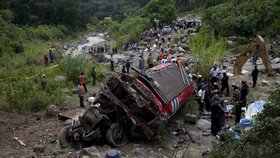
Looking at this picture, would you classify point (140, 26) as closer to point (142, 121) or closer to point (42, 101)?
point (42, 101)

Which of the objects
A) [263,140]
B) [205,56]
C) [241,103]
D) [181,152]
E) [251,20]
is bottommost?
[181,152]

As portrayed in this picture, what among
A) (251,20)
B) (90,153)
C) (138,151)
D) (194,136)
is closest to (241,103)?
(194,136)

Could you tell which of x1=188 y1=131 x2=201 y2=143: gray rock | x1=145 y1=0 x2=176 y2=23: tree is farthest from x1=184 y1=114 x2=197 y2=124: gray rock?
x1=145 y1=0 x2=176 y2=23: tree

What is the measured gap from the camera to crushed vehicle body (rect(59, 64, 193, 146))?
26.5 ft

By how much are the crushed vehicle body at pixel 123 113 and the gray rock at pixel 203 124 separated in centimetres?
107

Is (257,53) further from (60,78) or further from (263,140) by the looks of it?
(263,140)

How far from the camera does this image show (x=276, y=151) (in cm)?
365

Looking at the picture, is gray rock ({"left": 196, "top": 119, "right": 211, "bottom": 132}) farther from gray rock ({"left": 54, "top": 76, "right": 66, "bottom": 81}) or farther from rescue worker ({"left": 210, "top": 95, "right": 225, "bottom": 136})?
gray rock ({"left": 54, "top": 76, "right": 66, "bottom": 81})

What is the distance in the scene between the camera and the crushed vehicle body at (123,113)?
26.5ft

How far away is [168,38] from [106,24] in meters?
47.5

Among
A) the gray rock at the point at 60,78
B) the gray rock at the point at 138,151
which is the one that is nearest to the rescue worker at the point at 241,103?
the gray rock at the point at 138,151

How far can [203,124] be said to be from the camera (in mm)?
9719

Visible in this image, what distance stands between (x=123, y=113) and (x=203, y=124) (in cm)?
265

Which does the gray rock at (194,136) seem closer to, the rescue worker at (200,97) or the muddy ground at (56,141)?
the muddy ground at (56,141)
